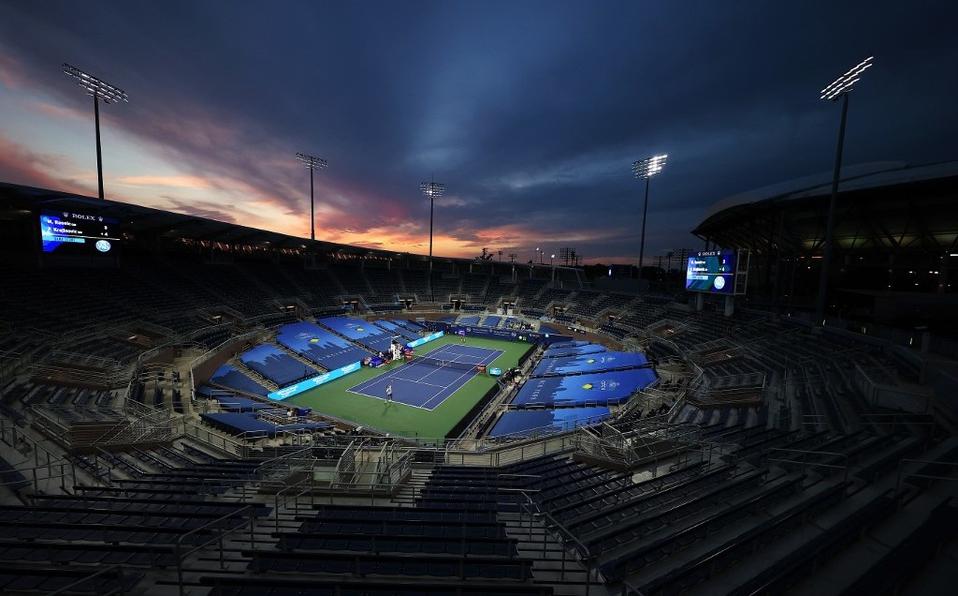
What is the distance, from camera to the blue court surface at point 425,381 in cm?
2398

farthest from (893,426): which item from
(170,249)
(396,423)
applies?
(170,249)

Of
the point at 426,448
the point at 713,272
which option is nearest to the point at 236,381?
the point at 426,448

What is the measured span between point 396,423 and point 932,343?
2538 centimetres

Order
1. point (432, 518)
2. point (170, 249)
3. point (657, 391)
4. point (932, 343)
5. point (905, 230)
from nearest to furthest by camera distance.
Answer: point (432, 518) → point (932, 343) → point (657, 391) → point (905, 230) → point (170, 249)

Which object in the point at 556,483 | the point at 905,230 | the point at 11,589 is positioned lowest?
the point at 556,483

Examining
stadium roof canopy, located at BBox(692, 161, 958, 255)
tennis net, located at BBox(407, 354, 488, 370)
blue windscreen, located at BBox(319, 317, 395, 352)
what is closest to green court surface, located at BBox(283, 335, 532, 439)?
tennis net, located at BBox(407, 354, 488, 370)

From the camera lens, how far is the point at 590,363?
27.7 metres

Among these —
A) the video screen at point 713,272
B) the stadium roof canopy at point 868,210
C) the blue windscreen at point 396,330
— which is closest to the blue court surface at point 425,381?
the blue windscreen at point 396,330

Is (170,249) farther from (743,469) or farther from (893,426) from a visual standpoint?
(893,426)

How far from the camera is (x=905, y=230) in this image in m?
28.4

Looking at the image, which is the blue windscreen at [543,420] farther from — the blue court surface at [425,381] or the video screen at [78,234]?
the video screen at [78,234]

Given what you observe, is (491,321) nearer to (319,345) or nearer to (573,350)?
(573,350)

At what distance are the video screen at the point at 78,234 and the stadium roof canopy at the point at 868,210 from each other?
51.4m

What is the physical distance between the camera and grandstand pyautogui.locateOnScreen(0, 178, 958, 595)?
487 cm
